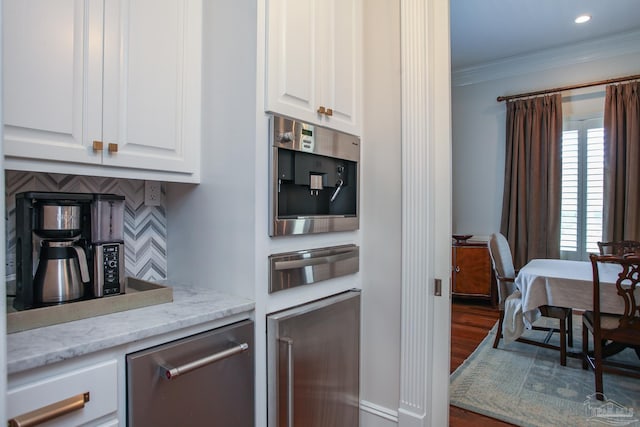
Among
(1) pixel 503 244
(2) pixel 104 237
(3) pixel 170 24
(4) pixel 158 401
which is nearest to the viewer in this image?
(4) pixel 158 401

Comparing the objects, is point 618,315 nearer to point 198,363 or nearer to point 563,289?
point 563,289

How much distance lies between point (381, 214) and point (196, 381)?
106 cm

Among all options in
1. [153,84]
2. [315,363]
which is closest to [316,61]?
[153,84]

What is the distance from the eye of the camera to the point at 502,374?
8.80ft

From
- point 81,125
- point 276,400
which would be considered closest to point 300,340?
point 276,400

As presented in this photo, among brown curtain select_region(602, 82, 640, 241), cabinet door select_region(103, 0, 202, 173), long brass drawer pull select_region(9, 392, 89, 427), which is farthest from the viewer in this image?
brown curtain select_region(602, 82, 640, 241)

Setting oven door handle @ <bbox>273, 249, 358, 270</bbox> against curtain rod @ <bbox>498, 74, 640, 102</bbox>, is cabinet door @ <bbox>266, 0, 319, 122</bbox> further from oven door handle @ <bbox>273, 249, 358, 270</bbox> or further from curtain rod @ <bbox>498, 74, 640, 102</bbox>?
curtain rod @ <bbox>498, 74, 640, 102</bbox>

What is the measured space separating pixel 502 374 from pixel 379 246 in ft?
5.53

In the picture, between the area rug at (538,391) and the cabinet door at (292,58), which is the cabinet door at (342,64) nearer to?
the cabinet door at (292,58)

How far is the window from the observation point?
4.17 metres

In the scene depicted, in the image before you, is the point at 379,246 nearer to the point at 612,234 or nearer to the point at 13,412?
the point at 13,412

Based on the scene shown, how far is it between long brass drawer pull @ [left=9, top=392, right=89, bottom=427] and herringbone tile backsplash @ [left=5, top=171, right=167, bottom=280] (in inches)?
29.5

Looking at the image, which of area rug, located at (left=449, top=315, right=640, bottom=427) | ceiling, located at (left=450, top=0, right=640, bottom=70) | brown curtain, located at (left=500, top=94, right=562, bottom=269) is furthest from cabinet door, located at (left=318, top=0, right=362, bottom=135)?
brown curtain, located at (left=500, top=94, right=562, bottom=269)

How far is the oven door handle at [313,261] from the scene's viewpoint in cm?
143
